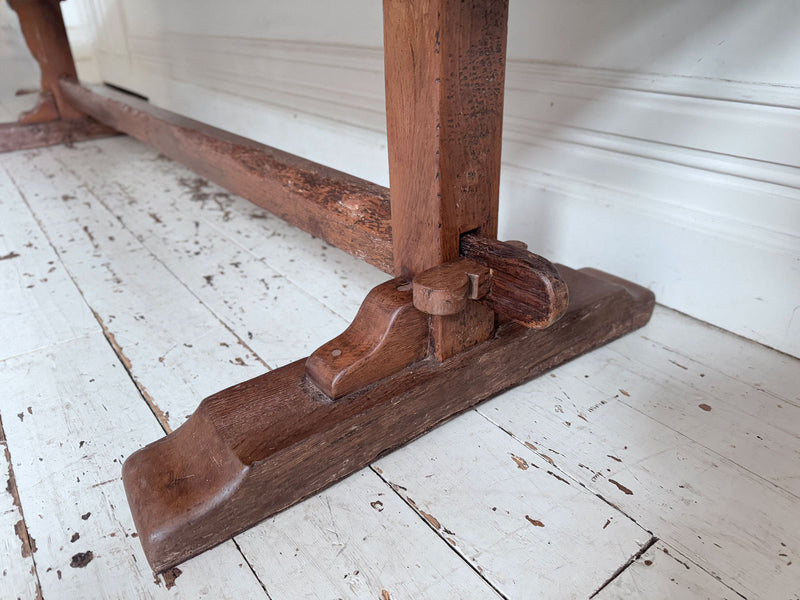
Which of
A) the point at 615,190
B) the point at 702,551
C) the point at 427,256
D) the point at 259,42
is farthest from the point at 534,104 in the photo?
the point at 259,42

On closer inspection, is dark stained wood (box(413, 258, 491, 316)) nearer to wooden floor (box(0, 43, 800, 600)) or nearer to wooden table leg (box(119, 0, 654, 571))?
wooden table leg (box(119, 0, 654, 571))

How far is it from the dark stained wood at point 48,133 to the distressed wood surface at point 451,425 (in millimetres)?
995

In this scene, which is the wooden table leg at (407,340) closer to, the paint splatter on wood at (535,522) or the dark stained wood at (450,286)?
the dark stained wood at (450,286)

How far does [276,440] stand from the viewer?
2.02 feet

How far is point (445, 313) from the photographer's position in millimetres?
664

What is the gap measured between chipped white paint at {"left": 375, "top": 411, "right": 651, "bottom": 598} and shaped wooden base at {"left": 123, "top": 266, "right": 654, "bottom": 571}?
0.05 meters

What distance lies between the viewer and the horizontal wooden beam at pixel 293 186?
85 centimetres

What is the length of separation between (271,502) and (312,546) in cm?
6

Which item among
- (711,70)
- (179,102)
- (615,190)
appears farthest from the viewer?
(179,102)

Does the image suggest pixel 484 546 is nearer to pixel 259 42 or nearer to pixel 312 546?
pixel 312 546

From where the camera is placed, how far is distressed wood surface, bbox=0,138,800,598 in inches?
22.0

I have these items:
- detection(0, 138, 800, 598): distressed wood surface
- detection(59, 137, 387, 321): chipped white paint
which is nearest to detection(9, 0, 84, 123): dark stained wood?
detection(59, 137, 387, 321): chipped white paint

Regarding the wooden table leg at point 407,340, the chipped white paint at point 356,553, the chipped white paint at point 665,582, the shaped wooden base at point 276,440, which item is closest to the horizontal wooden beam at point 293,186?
the wooden table leg at point 407,340

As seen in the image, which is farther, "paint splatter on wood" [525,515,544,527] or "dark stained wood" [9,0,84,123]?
"dark stained wood" [9,0,84,123]
